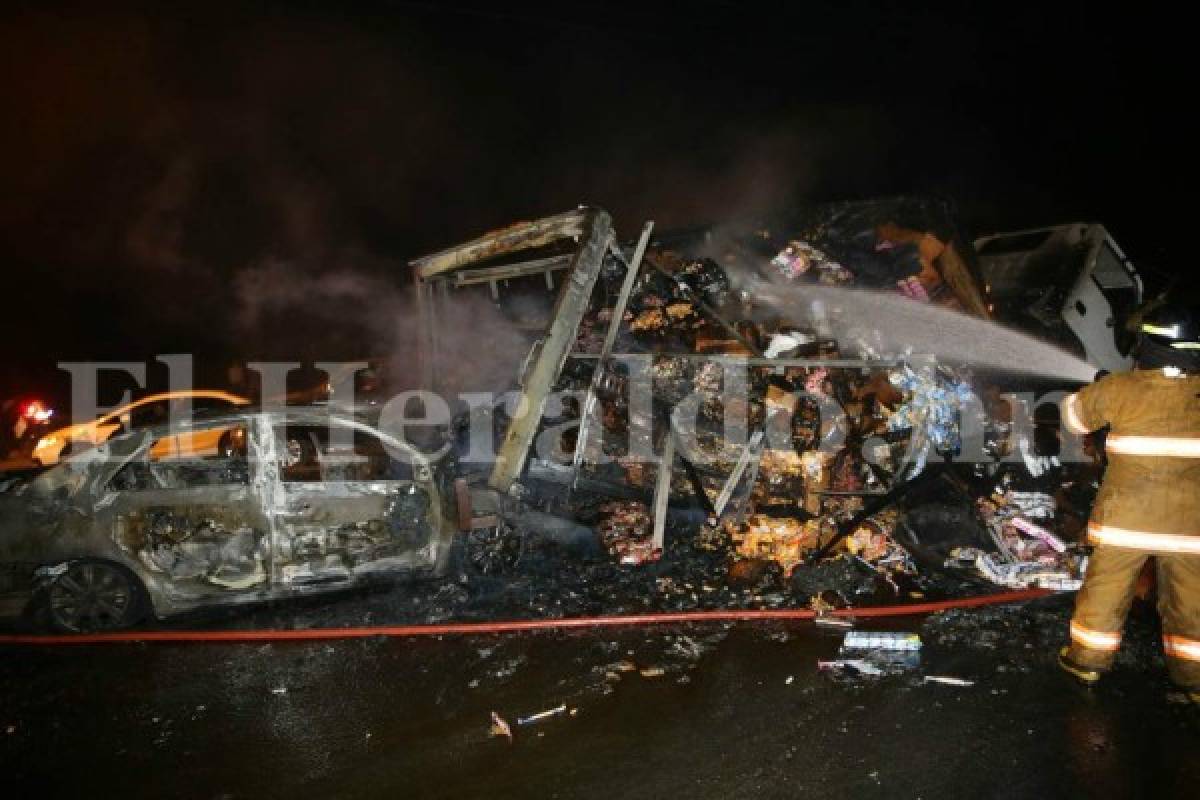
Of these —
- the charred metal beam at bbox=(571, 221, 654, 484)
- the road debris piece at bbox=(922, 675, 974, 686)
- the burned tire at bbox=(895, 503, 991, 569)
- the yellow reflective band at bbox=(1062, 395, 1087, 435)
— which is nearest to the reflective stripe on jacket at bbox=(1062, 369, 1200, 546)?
the yellow reflective band at bbox=(1062, 395, 1087, 435)

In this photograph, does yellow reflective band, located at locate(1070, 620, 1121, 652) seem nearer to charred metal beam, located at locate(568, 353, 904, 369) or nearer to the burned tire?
the burned tire

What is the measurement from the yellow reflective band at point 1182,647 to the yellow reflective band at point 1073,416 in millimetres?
1059

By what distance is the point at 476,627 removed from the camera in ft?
14.9

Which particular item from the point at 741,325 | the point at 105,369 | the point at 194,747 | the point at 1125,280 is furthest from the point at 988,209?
the point at 105,369

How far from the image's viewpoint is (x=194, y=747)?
340 cm

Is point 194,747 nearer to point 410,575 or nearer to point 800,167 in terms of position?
point 410,575

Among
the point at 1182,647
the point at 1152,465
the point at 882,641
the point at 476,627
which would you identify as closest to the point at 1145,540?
the point at 1152,465

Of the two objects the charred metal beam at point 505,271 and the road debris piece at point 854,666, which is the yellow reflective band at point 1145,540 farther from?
the charred metal beam at point 505,271

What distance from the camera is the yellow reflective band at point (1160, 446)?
332 cm

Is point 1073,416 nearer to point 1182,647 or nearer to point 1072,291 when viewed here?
point 1182,647

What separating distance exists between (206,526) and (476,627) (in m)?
1.91

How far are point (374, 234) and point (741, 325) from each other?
1053 centimetres

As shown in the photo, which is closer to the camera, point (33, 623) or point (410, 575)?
point (33, 623)

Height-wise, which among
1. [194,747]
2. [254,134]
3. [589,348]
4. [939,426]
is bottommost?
[194,747]
